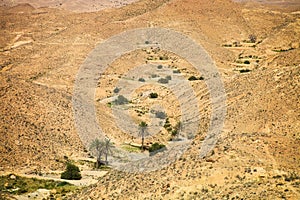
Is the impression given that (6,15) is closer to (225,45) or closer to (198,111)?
(225,45)

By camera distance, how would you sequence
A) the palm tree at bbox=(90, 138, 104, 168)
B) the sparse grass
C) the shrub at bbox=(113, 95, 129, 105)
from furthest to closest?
1. the shrub at bbox=(113, 95, 129, 105)
2. the palm tree at bbox=(90, 138, 104, 168)
3. the sparse grass

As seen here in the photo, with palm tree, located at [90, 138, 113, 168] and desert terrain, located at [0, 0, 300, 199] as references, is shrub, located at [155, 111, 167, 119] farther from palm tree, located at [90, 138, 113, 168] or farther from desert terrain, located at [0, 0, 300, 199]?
palm tree, located at [90, 138, 113, 168]

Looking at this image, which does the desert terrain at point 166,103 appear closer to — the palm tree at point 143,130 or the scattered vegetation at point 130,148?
the scattered vegetation at point 130,148

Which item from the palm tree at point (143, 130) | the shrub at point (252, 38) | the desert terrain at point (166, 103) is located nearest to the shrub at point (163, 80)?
the desert terrain at point (166, 103)

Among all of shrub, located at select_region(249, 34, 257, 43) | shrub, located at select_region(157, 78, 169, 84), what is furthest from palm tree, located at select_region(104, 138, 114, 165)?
shrub, located at select_region(249, 34, 257, 43)

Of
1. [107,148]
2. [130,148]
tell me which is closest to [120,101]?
[130,148]

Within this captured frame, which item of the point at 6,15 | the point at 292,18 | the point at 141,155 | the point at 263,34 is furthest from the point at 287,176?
the point at 6,15
